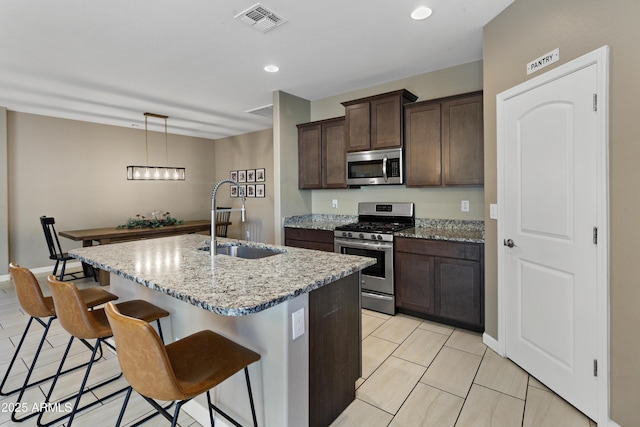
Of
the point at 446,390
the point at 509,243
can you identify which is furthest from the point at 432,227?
the point at 446,390

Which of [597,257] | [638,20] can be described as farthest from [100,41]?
[597,257]

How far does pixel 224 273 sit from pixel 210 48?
234 centimetres

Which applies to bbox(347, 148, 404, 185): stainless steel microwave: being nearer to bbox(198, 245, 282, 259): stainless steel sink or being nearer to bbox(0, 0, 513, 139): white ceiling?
bbox(0, 0, 513, 139): white ceiling

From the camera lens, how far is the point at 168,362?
1.15 m

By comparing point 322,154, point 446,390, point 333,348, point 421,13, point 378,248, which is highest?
point 421,13

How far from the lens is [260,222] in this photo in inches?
278

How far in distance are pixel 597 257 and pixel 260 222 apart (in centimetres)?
599

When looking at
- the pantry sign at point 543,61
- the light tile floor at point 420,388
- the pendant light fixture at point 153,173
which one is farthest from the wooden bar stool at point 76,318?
the pendant light fixture at point 153,173

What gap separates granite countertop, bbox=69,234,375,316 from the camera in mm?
1294

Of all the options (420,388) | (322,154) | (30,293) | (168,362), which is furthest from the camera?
(322,154)

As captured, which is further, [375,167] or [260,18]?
[375,167]

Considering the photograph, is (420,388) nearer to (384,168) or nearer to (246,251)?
(246,251)

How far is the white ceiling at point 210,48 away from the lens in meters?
2.40

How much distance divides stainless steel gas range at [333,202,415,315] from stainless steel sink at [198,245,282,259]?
1366 mm
